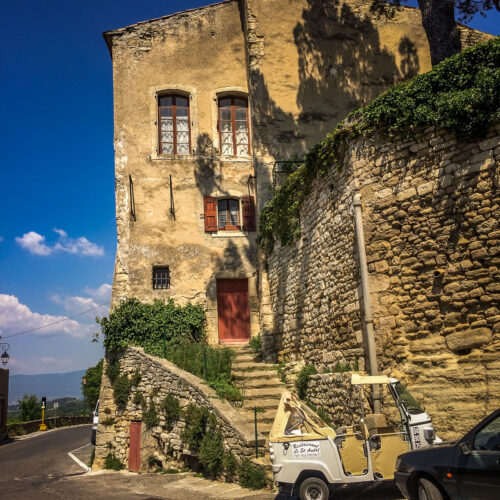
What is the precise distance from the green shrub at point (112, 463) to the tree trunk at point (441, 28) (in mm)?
12859

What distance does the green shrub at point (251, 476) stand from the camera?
8141 millimetres

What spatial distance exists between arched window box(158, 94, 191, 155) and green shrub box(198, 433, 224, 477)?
10.3 metres

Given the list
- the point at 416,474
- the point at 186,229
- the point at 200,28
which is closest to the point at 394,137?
the point at 416,474

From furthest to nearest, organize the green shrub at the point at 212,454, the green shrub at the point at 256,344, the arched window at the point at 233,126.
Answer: the arched window at the point at 233,126
the green shrub at the point at 256,344
the green shrub at the point at 212,454

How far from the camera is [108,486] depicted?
35.0 ft

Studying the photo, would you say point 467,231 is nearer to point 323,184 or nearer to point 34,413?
point 323,184

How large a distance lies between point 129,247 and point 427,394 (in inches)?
433

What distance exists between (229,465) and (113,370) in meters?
7.14

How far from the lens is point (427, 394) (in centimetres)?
754

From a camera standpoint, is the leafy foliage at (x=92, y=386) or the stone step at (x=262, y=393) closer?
the stone step at (x=262, y=393)

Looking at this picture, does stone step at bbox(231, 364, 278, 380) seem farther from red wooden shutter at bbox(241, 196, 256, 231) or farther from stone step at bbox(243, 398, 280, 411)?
red wooden shutter at bbox(241, 196, 256, 231)

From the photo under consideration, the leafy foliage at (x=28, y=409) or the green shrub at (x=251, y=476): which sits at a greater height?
the leafy foliage at (x=28, y=409)

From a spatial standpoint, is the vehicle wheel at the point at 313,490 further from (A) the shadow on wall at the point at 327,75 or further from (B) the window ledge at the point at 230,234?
(A) the shadow on wall at the point at 327,75

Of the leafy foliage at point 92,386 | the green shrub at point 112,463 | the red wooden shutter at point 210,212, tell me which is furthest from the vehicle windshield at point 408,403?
the leafy foliage at point 92,386
